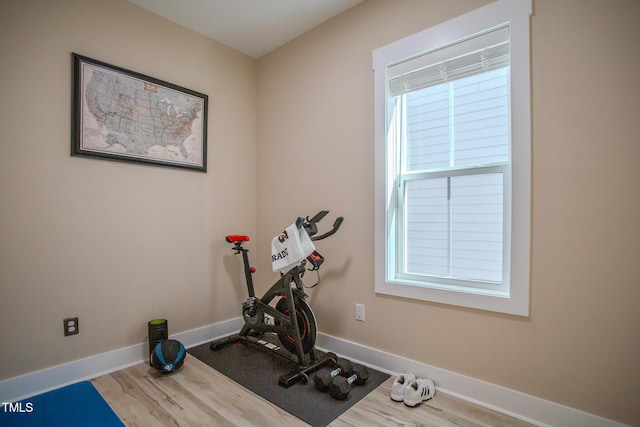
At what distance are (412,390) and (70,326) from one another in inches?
89.8

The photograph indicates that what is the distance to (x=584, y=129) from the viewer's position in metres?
1.61

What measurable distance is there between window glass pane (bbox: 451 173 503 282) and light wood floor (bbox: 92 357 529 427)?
0.77 meters

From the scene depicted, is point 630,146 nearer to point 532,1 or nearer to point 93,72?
point 532,1

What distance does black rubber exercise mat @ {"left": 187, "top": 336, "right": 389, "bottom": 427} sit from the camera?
72.5 inches

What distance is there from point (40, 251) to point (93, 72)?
4.19 ft

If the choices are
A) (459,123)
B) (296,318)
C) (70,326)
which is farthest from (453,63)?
(70,326)

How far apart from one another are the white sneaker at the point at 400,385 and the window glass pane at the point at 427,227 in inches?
26.6

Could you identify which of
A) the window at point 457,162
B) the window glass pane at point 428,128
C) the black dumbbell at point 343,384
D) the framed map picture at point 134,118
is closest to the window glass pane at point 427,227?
the window at point 457,162

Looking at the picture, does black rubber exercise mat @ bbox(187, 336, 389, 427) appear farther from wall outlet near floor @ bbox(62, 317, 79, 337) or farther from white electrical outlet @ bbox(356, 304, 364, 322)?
wall outlet near floor @ bbox(62, 317, 79, 337)

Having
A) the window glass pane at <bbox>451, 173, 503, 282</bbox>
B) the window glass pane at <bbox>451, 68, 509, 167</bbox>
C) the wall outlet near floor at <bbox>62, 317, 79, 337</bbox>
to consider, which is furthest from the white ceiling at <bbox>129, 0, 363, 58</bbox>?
the wall outlet near floor at <bbox>62, 317, 79, 337</bbox>

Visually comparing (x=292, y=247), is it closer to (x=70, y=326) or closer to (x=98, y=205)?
(x=98, y=205)

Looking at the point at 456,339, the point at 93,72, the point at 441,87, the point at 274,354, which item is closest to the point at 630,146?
the point at 441,87

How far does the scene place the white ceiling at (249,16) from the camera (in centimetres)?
250

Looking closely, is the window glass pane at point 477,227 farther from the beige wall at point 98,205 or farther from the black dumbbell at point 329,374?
the beige wall at point 98,205
